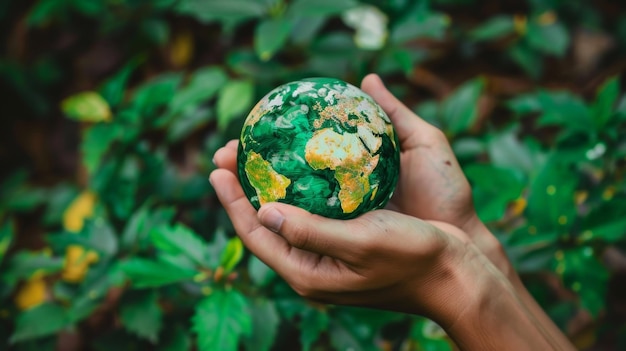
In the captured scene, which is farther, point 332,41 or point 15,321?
point 332,41

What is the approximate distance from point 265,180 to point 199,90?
0.81 meters

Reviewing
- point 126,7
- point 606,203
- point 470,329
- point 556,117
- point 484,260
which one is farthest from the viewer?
point 126,7

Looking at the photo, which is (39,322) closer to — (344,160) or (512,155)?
(344,160)

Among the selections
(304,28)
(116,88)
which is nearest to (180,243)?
(116,88)

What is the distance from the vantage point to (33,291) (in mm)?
2410

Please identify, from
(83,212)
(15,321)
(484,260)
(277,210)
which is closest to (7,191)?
(83,212)

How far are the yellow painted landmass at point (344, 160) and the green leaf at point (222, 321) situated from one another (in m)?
0.35

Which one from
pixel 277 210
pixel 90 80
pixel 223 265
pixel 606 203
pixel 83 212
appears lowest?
pixel 83 212

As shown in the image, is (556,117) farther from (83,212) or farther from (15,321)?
(83,212)

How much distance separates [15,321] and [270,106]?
110 cm

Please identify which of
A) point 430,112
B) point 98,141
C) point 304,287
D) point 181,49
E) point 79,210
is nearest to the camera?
point 304,287

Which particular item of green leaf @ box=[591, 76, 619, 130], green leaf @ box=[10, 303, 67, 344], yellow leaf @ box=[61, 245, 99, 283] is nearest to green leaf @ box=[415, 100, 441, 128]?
green leaf @ box=[591, 76, 619, 130]

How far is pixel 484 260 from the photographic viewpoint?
4.56 feet

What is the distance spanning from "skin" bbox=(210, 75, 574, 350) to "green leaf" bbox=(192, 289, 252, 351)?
14 cm
